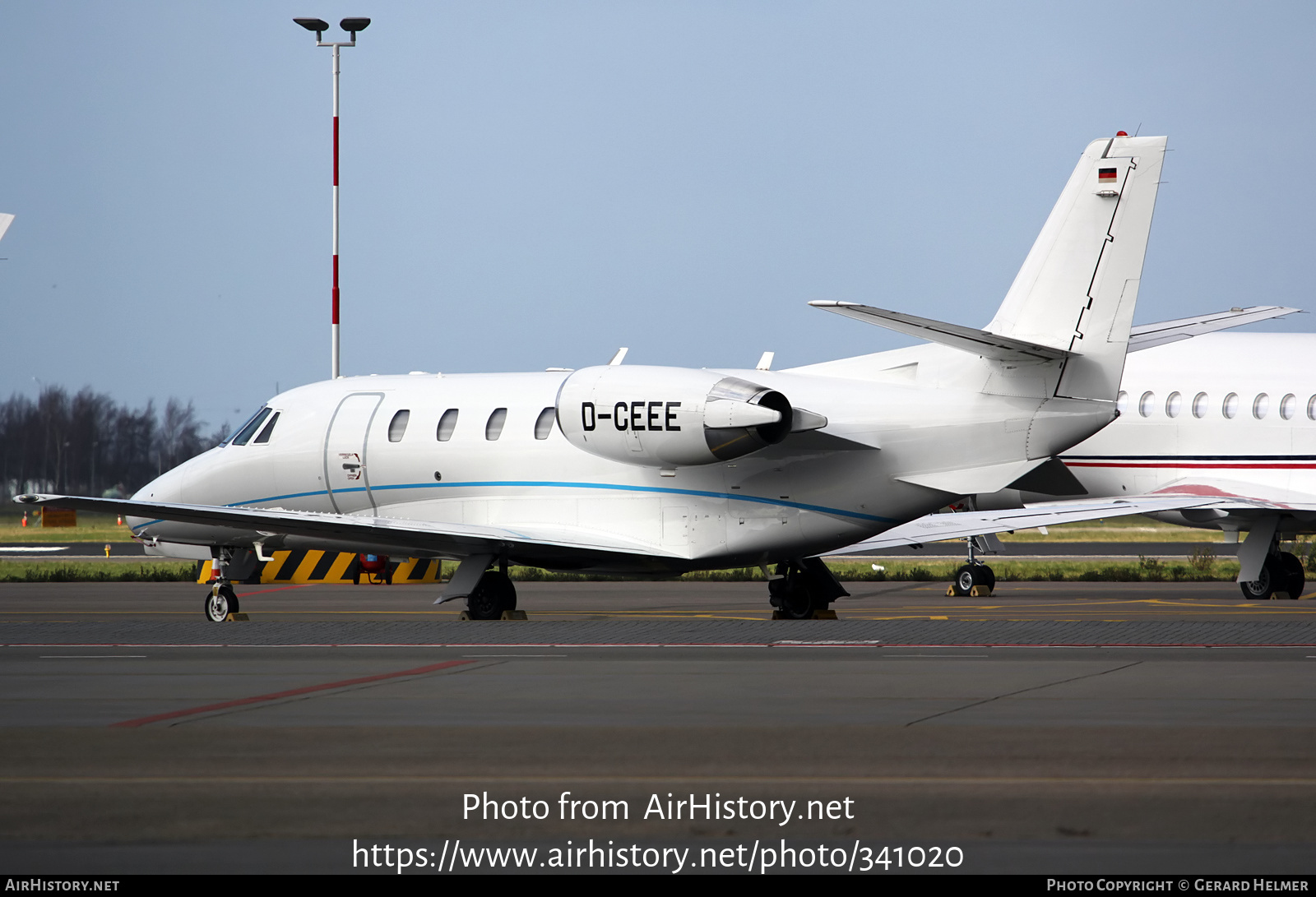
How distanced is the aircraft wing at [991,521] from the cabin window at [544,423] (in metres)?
4.22

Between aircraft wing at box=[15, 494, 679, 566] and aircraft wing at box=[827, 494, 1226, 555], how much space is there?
3.32m

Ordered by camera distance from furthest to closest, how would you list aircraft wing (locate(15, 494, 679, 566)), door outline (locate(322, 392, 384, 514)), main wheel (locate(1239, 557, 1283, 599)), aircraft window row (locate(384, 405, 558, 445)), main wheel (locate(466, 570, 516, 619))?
main wheel (locate(1239, 557, 1283, 599))
door outline (locate(322, 392, 384, 514))
aircraft window row (locate(384, 405, 558, 445))
main wheel (locate(466, 570, 516, 619))
aircraft wing (locate(15, 494, 679, 566))

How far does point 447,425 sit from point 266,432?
11.2 feet

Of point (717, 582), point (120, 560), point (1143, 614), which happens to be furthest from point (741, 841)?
point (120, 560)

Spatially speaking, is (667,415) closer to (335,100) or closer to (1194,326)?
(1194,326)

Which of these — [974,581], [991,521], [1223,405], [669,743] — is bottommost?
[974,581]

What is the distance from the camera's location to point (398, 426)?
2253 cm

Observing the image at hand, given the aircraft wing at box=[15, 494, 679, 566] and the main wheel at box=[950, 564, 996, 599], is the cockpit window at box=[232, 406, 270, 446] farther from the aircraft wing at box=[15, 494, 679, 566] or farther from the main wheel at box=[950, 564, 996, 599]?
the main wheel at box=[950, 564, 996, 599]

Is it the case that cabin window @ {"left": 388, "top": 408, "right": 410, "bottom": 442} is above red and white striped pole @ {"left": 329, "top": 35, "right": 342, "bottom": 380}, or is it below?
below

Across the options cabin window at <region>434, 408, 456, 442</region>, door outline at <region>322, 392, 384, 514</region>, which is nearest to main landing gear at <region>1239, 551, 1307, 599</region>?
cabin window at <region>434, 408, 456, 442</region>

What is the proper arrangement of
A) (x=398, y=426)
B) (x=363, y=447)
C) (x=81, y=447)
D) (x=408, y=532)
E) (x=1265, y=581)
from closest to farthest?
(x=408, y=532) < (x=398, y=426) < (x=363, y=447) < (x=1265, y=581) < (x=81, y=447)

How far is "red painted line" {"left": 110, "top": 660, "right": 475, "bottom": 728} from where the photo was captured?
10023 millimetres

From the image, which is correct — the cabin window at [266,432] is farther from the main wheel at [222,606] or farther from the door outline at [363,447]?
the main wheel at [222,606]

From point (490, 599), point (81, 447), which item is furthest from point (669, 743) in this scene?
point (81, 447)
